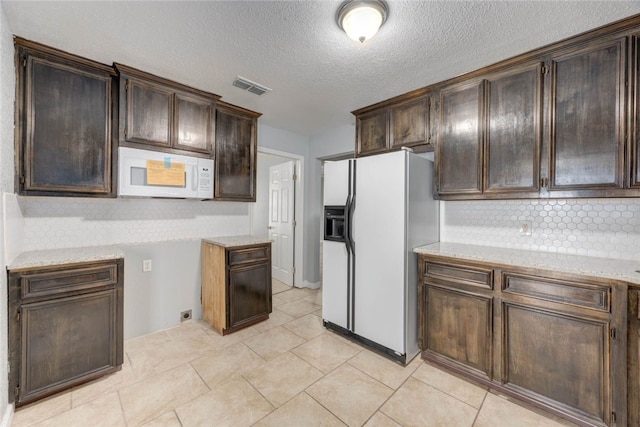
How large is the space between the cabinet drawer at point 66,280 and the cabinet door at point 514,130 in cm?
304

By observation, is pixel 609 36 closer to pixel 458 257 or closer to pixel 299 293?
pixel 458 257

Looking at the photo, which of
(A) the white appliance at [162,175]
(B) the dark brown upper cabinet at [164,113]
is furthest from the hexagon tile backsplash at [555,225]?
(B) the dark brown upper cabinet at [164,113]

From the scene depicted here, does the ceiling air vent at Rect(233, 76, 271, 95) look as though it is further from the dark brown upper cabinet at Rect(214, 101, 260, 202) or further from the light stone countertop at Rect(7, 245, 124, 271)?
the light stone countertop at Rect(7, 245, 124, 271)

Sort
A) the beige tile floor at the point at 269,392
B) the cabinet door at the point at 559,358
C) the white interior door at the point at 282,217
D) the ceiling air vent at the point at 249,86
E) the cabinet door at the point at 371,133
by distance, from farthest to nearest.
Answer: the white interior door at the point at 282,217 → the cabinet door at the point at 371,133 → the ceiling air vent at the point at 249,86 → the beige tile floor at the point at 269,392 → the cabinet door at the point at 559,358

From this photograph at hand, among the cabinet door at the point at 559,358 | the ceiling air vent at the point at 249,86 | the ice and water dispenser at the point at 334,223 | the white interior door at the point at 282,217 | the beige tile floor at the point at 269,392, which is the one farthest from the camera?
the white interior door at the point at 282,217

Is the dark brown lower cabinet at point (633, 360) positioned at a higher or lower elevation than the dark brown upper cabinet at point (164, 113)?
lower

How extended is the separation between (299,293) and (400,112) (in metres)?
2.81

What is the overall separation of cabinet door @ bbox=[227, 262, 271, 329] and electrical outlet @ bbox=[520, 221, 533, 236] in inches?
96.3

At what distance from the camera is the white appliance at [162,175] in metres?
2.21

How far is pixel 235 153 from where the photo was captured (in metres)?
3.01

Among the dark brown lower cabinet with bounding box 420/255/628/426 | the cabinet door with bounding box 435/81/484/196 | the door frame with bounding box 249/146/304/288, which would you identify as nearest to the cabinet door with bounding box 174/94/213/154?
the door frame with bounding box 249/146/304/288

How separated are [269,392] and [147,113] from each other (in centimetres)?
247

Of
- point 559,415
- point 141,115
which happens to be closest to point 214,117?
point 141,115

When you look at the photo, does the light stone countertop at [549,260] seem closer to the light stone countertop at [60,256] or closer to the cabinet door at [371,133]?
the cabinet door at [371,133]
